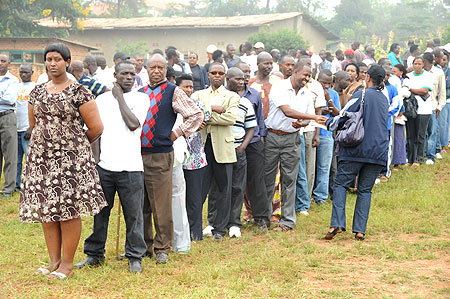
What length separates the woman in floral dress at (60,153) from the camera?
5.81m

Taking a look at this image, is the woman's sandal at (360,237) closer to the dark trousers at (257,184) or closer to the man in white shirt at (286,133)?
the man in white shirt at (286,133)

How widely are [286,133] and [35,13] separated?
27725 millimetres

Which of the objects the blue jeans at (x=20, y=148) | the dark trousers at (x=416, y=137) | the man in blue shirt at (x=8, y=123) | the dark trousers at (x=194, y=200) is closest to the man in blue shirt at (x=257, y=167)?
the dark trousers at (x=194, y=200)

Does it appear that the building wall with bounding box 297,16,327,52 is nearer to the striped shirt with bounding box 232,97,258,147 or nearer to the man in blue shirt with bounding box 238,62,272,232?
the man in blue shirt with bounding box 238,62,272,232

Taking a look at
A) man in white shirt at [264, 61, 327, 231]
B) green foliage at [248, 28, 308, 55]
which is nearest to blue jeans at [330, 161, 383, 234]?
man in white shirt at [264, 61, 327, 231]

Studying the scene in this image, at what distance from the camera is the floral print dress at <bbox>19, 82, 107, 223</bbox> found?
580 cm

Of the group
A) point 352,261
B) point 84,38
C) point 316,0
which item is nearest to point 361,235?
point 352,261

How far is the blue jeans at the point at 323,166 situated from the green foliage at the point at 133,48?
27167mm

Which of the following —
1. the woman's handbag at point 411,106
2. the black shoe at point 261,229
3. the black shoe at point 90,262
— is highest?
the woman's handbag at point 411,106

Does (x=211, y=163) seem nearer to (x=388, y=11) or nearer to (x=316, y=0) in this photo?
(x=316, y=0)

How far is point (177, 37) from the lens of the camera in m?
38.0

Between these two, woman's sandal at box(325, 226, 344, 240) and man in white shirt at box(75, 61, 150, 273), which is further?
woman's sandal at box(325, 226, 344, 240)

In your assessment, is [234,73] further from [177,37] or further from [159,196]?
[177,37]

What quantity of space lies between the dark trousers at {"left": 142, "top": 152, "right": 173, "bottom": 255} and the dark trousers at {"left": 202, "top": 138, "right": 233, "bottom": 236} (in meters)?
1.32
